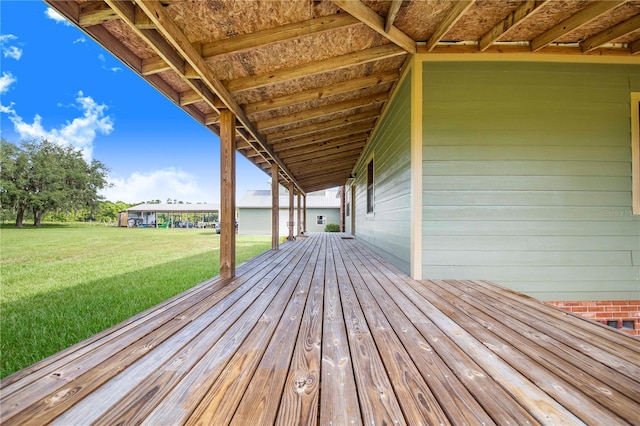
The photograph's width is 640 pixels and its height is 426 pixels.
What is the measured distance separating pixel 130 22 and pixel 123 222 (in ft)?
124

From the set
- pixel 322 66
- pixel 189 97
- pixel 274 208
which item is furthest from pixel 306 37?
pixel 274 208

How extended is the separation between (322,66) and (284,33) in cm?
65

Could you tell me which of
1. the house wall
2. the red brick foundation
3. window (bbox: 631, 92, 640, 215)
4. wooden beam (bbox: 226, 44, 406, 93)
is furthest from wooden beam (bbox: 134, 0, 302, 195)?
the house wall

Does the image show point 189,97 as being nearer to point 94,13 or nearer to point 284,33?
point 94,13

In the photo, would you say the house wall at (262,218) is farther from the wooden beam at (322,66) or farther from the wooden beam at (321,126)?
the wooden beam at (322,66)

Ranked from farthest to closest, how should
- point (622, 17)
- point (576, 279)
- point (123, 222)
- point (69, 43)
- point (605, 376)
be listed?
point (123, 222) → point (69, 43) → point (576, 279) → point (622, 17) → point (605, 376)

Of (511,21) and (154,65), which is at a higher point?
(511,21)

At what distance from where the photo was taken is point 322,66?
2.91 meters

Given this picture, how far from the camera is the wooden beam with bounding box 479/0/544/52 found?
7.31ft

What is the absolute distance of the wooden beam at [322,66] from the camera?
114 inches

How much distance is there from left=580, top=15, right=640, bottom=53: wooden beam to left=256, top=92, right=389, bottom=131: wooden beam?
7.63ft

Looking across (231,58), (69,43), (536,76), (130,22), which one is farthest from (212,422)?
(69,43)

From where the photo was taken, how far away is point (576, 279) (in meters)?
2.99

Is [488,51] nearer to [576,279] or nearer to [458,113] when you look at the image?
[458,113]
